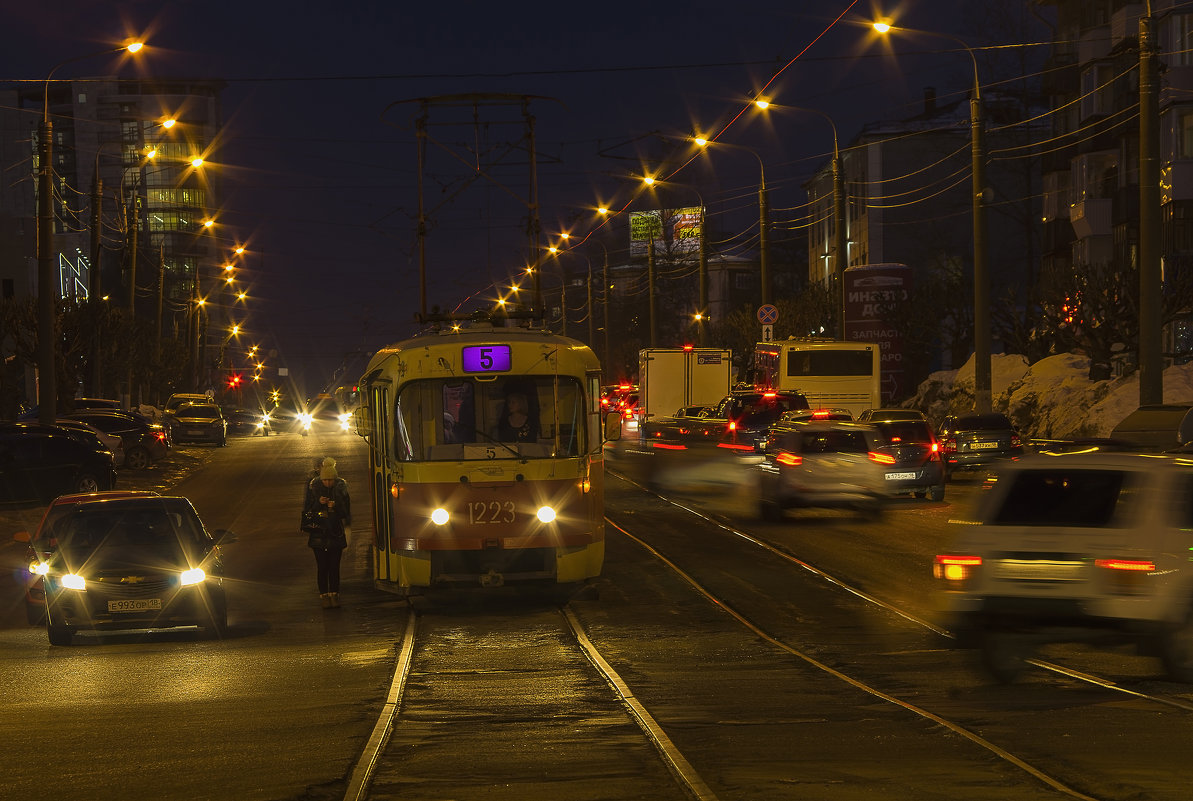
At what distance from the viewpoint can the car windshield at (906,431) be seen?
29125 millimetres

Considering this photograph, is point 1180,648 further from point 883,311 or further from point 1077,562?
point 883,311

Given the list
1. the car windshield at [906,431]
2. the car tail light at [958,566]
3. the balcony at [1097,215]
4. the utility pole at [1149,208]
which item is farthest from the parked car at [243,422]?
the car tail light at [958,566]

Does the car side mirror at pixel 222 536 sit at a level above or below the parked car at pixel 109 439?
below

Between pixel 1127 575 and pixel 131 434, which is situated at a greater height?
pixel 131 434

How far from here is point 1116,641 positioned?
35.3 ft

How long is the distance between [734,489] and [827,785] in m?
26.1

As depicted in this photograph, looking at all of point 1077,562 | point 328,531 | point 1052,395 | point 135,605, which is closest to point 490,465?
point 328,531

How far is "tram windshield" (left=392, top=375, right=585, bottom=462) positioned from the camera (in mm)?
16375

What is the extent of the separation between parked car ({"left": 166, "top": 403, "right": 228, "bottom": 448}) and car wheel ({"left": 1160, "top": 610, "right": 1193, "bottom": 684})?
2157 inches

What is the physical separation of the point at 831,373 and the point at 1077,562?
38260mm

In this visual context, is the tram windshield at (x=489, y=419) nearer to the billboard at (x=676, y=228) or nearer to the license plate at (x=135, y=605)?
the license plate at (x=135, y=605)

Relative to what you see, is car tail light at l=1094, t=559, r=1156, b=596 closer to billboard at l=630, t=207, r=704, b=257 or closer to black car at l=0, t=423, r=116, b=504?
black car at l=0, t=423, r=116, b=504

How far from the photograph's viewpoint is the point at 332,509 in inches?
693

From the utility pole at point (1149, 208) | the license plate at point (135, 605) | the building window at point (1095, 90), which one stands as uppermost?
the building window at point (1095, 90)
